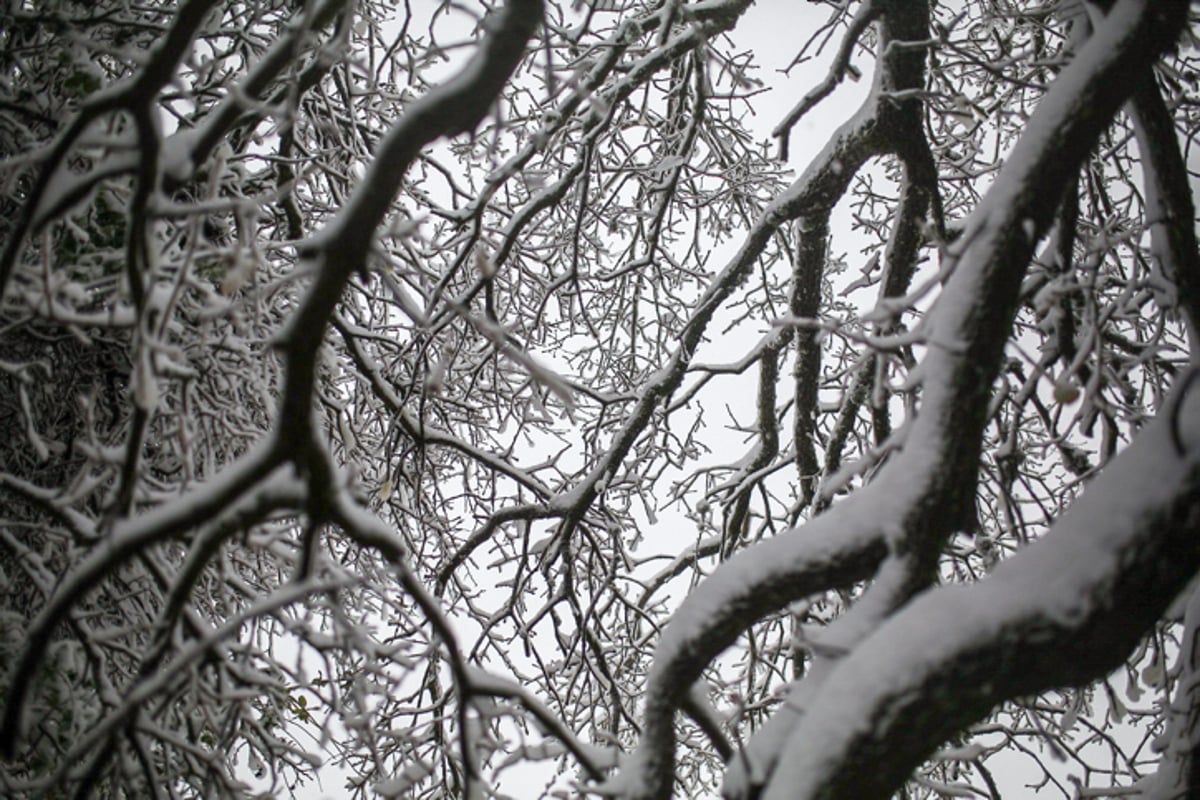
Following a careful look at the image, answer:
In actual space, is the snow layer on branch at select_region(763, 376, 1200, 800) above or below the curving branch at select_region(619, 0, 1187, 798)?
below

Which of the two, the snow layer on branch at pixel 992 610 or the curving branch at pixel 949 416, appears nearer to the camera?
the snow layer on branch at pixel 992 610

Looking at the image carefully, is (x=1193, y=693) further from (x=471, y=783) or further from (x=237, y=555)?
(x=237, y=555)

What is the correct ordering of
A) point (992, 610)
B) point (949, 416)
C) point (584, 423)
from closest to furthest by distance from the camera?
1. point (992, 610)
2. point (949, 416)
3. point (584, 423)

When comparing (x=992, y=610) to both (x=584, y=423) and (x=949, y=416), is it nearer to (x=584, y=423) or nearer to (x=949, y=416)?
(x=949, y=416)

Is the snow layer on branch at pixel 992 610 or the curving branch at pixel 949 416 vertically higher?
the curving branch at pixel 949 416

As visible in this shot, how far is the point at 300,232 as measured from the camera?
11.7 ft

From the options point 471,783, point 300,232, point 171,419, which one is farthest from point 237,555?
point 471,783

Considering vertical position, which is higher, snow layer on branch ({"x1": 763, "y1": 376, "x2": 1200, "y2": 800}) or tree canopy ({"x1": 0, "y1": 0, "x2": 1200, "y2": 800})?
tree canopy ({"x1": 0, "y1": 0, "x2": 1200, "y2": 800})

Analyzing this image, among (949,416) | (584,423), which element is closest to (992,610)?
(949,416)

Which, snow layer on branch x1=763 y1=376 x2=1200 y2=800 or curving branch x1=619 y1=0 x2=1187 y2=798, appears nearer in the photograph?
snow layer on branch x1=763 y1=376 x2=1200 y2=800

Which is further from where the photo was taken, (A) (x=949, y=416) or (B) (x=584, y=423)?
(B) (x=584, y=423)

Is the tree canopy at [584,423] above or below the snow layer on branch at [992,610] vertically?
above

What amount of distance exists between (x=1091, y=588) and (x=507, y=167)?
2551 millimetres

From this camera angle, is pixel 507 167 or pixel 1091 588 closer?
pixel 1091 588
